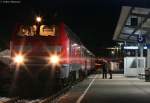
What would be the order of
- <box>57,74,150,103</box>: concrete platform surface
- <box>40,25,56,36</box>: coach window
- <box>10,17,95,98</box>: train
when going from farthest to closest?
<box>40,25,56,36</box>: coach window
<box>10,17,95,98</box>: train
<box>57,74,150,103</box>: concrete platform surface

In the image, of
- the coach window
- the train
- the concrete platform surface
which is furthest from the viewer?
the coach window

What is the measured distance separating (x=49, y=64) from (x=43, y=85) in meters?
4.93

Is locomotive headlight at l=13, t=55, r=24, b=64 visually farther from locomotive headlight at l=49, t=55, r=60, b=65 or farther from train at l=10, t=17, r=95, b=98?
locomotive headlight at l=49, t=55, r=60, b=65

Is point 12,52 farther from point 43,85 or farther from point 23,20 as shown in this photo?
point 43,85

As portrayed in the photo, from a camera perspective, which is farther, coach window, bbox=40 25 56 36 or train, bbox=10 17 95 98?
coach window, bbox=40 25 56 36

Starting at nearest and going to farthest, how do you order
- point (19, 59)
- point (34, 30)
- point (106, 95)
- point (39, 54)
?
point (106, 95), point (19, 59), point (39, 54), point (34, 30)

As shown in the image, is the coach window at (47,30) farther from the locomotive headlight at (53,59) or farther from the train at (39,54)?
the locomotive headlight at (53,59)

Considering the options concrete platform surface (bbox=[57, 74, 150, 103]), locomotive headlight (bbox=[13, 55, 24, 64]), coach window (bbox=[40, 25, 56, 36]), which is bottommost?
concrete platform surface (bbox=[57, 74, 150, 103])

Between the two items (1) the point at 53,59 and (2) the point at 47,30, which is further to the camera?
A: (2) the point at 47,30

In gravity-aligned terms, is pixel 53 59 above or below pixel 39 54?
below

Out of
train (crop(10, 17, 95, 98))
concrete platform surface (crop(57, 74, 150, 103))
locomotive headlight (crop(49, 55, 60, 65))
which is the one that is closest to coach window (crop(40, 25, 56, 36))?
train (crop(10, 17, 95, 98))

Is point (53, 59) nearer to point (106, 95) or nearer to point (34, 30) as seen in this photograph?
point (34, 30)

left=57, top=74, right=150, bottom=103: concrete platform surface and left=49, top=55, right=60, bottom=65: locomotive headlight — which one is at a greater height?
left=49, top=55, right=60, bottom=65: locomotive headlight

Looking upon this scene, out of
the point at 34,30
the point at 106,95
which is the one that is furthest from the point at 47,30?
the point at 106,95
